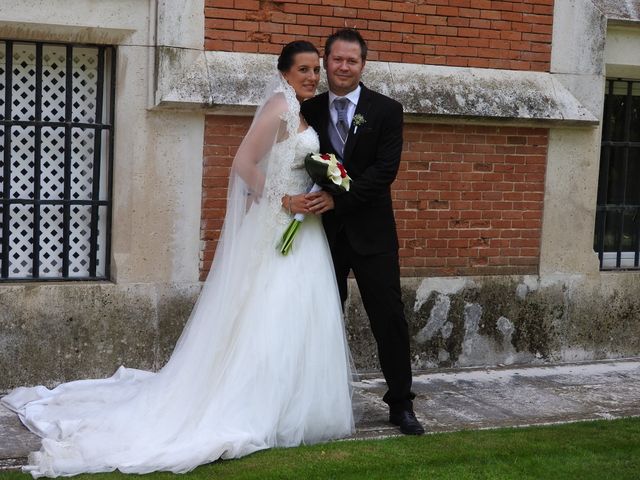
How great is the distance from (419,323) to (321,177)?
2.46 metres

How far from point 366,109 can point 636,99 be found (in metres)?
3.92

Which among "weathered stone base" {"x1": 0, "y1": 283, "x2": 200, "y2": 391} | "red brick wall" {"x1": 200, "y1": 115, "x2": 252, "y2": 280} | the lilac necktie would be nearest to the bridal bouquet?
the lilac necktie

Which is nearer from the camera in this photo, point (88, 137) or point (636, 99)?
point (88, 137)

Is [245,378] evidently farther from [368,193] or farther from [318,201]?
[368,193]

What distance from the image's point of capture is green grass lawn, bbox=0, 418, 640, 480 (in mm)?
6016

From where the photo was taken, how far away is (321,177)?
21.9 feet

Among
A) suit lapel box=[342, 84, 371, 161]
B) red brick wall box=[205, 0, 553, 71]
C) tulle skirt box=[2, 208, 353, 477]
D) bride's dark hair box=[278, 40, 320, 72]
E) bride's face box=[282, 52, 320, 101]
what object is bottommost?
tulle skirt box=[2, 208, 353, 477]

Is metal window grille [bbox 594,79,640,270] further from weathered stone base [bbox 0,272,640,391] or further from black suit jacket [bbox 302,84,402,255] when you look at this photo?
black suit jacket [bbox 302,84,402,255]

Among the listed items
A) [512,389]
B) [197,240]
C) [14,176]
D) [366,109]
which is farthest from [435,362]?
[14,176]

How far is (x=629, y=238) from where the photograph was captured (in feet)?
33.0

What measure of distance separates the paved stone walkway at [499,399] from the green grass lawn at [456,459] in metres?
0.37

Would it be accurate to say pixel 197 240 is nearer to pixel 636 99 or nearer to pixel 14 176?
pixel 14 176

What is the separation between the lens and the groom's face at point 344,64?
268 inches

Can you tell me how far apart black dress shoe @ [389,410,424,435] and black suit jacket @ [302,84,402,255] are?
3.24 feet
